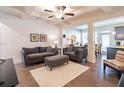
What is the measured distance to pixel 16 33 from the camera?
507cm

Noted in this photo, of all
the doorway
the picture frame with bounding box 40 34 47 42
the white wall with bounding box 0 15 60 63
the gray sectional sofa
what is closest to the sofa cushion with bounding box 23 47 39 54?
the gray sectional sofa

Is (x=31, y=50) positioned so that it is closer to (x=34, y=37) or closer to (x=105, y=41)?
(x=34, y=37)

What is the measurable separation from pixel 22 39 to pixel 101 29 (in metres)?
6.57

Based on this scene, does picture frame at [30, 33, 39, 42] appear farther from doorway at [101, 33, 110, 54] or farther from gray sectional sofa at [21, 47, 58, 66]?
doorway at [101, 33, 110, 54]

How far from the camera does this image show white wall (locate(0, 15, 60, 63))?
15.3ft

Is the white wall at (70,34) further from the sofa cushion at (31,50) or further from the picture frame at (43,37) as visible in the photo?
the sofa cushion at (31,50)

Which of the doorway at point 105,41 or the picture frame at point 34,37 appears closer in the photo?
the picture frame at point 34,37

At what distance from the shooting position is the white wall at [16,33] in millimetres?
4659

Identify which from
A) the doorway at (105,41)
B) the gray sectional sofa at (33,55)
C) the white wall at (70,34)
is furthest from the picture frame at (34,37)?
the doorway at (105,41)

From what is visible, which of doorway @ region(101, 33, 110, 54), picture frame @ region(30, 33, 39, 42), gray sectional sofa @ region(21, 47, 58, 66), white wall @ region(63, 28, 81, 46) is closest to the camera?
gray sectional sofa @ region(21, 47, 58, 66)

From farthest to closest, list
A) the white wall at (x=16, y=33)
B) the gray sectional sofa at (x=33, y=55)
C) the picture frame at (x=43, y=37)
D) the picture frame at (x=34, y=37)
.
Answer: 1. the picture frame at (x=43, y=37)
2. the picture frame at (x=34, y=37)
3. the white wall at (x=16, y=33)
4. the gray sectional sofa at (x=33, y=55)
